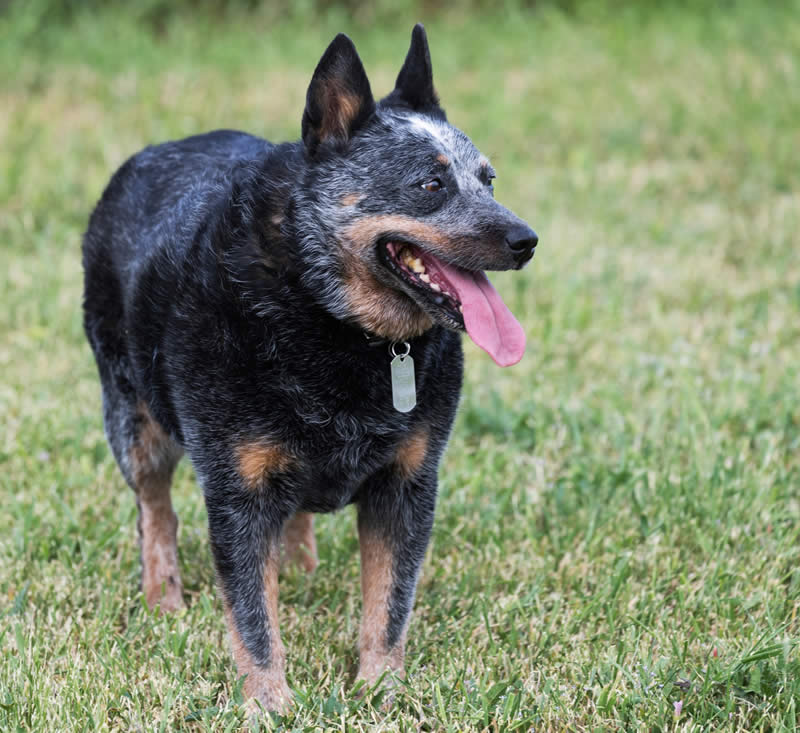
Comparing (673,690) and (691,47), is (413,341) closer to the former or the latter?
(673,690)

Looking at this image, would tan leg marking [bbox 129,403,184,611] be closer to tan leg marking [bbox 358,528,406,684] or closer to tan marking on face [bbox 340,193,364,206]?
tan leg marking [bbox 358,528,406,684]

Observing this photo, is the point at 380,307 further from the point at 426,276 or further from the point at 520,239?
the point at 520,239

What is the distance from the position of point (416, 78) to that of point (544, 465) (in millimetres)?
2021

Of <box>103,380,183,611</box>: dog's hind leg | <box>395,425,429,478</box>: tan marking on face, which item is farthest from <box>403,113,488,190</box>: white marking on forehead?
<box>103,380,183,611</box>: dog's hind leg

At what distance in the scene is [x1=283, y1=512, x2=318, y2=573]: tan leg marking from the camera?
4109 millimetres

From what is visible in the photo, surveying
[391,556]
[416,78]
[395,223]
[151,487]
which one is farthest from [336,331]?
[151,487]

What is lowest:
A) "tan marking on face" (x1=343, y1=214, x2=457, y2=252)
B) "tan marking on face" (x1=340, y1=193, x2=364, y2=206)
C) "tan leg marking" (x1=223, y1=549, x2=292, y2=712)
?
"tan leg marking" (x1=223, y1=549, x2=292, y2=712)

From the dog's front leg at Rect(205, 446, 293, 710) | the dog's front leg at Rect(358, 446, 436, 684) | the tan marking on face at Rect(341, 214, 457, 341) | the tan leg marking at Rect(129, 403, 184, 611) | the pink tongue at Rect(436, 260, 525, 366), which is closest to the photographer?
the pink tongue at Rect(436, 260, 525, 366)

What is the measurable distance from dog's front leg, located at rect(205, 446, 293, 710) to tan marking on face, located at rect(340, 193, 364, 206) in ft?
2.77

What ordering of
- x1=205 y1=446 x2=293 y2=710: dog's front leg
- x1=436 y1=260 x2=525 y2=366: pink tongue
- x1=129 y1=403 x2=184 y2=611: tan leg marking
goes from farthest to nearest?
x1=129 y1=403 x2=184 y2=611: tan leg marking < x1=205 y1=446 x2=293 y2=710: dog's front leg < x1=436 y1=260 x2=525 y2=366: pink tongue

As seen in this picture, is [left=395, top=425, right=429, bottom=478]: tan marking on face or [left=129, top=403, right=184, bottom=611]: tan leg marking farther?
[left=129, top=403, right=184, bottom=611]: tan leg marking

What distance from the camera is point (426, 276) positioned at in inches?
120

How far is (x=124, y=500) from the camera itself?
178 inches

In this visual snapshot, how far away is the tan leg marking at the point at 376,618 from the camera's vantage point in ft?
11.0
